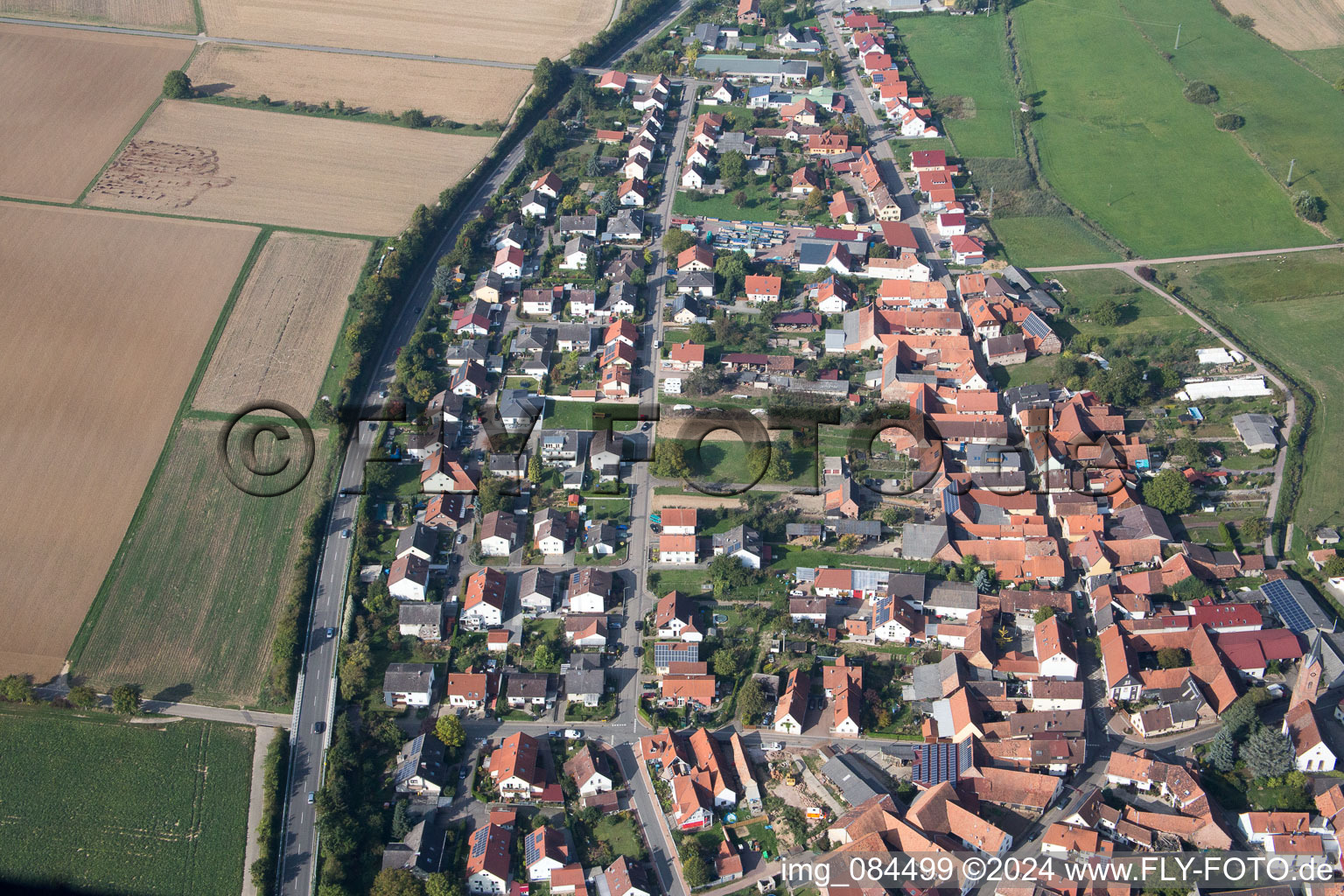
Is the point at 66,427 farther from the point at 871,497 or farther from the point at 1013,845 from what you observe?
the point at 1013,845

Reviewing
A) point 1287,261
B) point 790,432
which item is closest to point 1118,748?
point 790,432

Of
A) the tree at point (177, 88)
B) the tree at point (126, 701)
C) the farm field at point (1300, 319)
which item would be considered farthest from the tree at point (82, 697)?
the tree at point (177, 88)

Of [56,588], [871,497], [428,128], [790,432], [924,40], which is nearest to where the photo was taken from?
[56,588]

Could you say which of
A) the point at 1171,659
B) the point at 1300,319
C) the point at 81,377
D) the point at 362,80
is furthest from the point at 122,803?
the point at 362,80

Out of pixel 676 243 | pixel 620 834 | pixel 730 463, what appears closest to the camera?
pixel 620 834

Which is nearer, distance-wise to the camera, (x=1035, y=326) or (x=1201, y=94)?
(x=1035, y=326)

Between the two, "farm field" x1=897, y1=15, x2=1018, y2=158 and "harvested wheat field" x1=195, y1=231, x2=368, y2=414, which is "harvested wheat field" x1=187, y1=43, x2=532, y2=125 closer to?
"harvested wheat field" x1=195, y1=231, x2=368, y2=414

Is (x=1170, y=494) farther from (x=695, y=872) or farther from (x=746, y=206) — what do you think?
(x=746, y=206)
